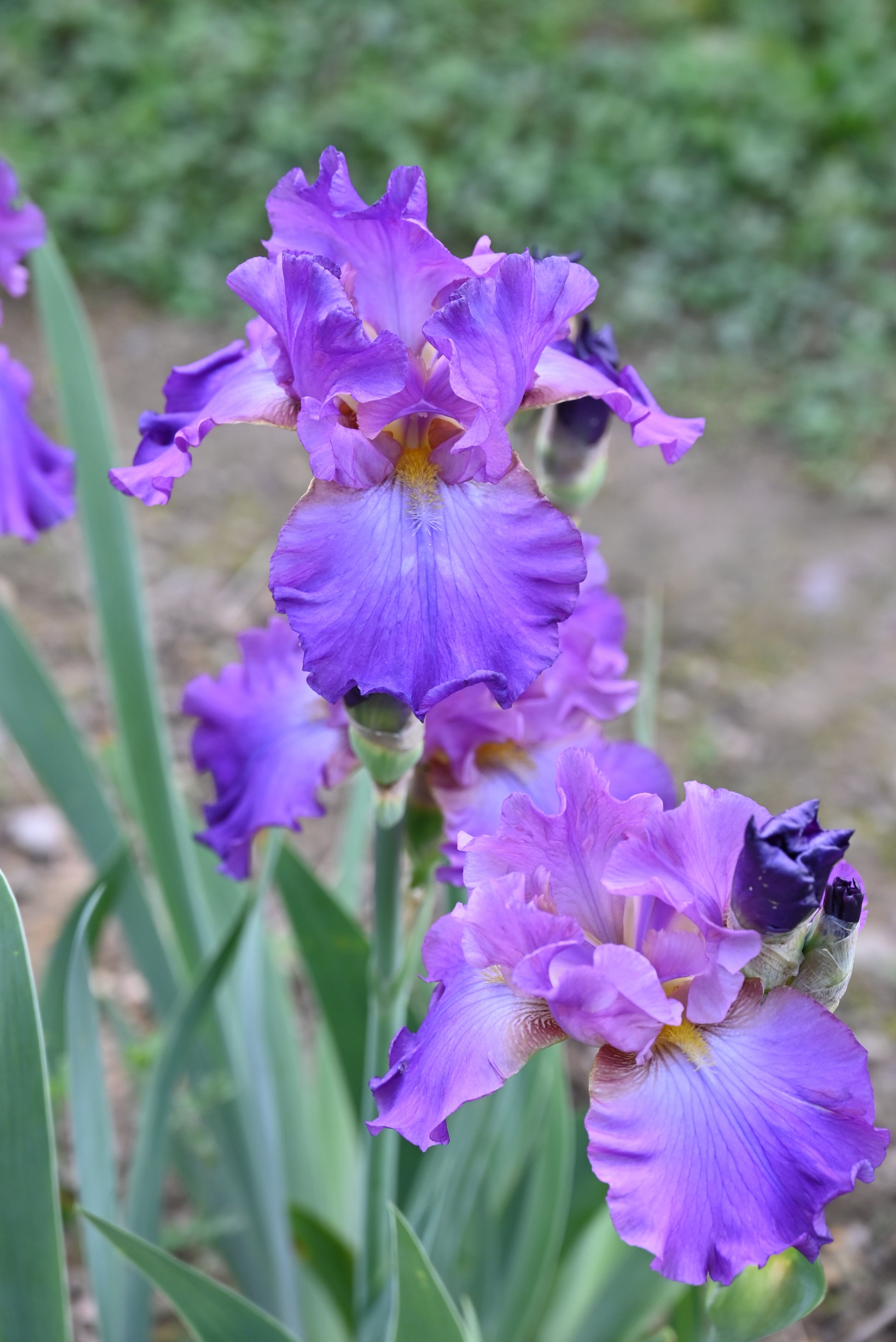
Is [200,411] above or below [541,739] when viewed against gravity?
above

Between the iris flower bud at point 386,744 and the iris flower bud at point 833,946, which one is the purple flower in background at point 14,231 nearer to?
the iris flower bud at point 386,744

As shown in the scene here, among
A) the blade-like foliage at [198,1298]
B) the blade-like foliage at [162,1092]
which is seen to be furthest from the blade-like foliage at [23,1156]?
the blade-like foliage at [162,1092]

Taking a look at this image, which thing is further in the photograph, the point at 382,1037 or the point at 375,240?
the point at 382,1037

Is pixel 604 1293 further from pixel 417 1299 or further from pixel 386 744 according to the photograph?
pixel 386 744

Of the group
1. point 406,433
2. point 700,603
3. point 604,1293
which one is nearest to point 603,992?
point 406,433

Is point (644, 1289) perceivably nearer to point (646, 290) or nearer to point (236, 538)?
point (236, 538)

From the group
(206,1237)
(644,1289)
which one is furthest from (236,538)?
(644,1289)
